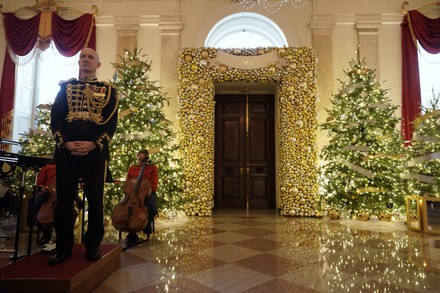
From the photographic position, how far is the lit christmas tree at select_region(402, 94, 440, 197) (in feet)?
19.4

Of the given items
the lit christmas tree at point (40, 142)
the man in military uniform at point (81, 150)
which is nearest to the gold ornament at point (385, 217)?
the man in military uniform at point (81, 150)

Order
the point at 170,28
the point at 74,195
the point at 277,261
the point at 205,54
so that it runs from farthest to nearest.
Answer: the point at 170,28 → the point at 205,54 → the point at 277,261 → the point at 74,195

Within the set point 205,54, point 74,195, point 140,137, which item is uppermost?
point 205,54

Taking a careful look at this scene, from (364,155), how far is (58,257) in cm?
596

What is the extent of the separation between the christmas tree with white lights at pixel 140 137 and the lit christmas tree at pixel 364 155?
11.6 ft

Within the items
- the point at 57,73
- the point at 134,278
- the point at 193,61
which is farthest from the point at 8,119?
the point at 134,278

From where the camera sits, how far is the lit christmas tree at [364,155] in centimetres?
609

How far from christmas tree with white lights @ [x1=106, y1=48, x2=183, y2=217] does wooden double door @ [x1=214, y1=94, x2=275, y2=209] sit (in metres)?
2.05

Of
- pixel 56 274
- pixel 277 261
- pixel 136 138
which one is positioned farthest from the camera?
pixel 136 138

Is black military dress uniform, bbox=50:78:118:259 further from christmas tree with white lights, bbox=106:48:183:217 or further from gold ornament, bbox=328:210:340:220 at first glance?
gold ornament, bbox=328:210:340:220

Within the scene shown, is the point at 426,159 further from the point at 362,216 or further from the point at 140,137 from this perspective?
the point at 140,137

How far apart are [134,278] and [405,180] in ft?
19.7

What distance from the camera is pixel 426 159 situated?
234 inches

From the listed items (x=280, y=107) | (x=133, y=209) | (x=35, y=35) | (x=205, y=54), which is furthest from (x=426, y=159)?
(x=35, y=35)
